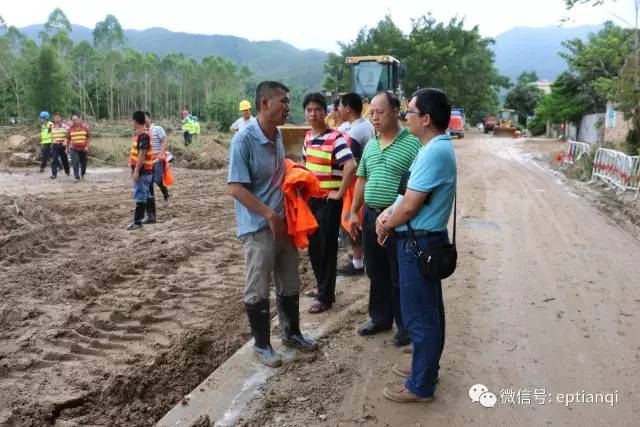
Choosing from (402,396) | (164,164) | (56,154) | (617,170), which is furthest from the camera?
(56,154)

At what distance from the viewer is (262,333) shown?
369 cm

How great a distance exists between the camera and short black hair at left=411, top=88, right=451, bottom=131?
9.64ft

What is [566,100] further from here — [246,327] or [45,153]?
[246,327]

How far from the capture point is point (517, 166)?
56.4 feet

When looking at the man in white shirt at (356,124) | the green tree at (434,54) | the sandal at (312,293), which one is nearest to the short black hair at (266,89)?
the man in white shirt at (356,124)

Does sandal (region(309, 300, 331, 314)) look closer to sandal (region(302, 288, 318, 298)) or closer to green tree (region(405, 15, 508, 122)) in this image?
sandal (region(302, 288, 318, 298))

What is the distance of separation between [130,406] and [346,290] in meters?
2.43

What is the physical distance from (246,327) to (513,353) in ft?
6.80

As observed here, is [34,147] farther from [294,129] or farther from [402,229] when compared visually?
[402,229]

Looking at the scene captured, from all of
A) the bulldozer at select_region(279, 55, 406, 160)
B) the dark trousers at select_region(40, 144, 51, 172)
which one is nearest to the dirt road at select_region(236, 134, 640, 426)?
the dark trousers at select_region(40, 144, 51, 172)

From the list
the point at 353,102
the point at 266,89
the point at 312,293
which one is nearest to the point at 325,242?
the point at 312,293

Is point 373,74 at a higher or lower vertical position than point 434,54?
lower

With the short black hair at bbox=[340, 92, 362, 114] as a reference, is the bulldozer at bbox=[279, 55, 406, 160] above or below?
above

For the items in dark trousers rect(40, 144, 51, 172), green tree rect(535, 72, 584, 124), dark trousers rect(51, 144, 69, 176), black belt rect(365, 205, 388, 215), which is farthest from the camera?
green tree rect(535, 72, 584, 124)
